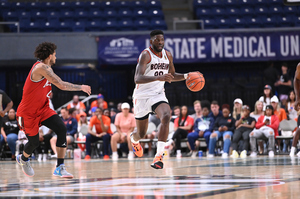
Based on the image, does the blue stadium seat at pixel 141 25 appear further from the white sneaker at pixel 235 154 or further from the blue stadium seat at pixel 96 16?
the white sneaker at pixel 235 154

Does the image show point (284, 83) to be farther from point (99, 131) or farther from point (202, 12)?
point (99, 131)

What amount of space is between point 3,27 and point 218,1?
8.10m

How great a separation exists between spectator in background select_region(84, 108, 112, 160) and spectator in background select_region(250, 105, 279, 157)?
12.5ft

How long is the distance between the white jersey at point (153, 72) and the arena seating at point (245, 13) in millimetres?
10335

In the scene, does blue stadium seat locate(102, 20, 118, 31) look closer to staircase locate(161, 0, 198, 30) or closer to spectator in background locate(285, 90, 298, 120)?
staircase locate(161, 0, 198, 30)

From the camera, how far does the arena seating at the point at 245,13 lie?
16594 millimetres

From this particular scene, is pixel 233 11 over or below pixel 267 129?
over

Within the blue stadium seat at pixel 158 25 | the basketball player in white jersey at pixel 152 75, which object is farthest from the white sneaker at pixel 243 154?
the blue stadium seat at pixel 158 25

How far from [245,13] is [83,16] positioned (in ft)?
19.6

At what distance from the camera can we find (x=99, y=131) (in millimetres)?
12688

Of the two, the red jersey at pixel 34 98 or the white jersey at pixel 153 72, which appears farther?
the white jersey at pixel 153 72

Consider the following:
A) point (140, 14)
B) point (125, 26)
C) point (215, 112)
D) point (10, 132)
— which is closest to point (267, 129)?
point (215, 112)

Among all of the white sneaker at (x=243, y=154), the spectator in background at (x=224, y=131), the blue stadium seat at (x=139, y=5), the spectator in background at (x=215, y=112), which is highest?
the blue stadium seat at (x=139, y=5)

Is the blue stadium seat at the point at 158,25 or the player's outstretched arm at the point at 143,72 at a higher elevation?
the blue stadium seat at the point at 158,25
